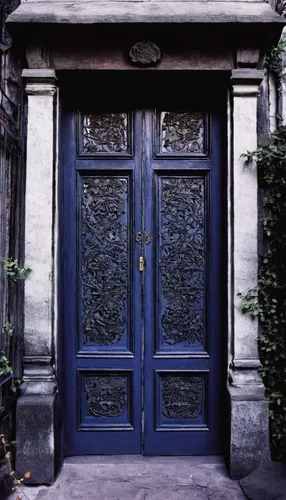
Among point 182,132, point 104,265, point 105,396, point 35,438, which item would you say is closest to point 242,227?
point 182,132

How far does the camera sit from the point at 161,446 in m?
3.79

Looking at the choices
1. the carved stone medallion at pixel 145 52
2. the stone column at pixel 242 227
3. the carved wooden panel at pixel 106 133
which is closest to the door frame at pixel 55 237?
the stone column at pixel 242 227

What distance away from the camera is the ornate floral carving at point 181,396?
3.82m

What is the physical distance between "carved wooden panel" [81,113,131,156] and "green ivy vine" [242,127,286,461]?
1068 millimetres

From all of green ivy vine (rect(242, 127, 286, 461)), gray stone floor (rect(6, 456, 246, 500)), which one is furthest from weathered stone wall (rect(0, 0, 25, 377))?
green ivy vine (rect(242, 127, 286, 461))

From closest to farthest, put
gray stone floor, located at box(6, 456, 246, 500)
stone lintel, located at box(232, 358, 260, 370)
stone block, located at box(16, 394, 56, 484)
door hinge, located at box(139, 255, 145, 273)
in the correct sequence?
gray stone floor, located at box(6, 456, 246, 500), stone block, located at box(16, 394, 56, 484), stone lintel, located at box(232, 358, 260, 370), door hinge, located at box(139, 255, 145, 273)

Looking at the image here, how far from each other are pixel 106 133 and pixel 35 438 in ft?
8.37

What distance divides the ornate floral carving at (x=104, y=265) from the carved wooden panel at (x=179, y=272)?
1.11ft

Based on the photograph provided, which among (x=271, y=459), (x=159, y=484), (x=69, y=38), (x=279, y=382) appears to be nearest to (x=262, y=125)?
(x=69, y=38)

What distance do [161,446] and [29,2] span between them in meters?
3.82

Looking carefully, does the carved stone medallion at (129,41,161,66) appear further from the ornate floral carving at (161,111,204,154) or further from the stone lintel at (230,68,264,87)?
the stone lintel at (230,68,264,87)

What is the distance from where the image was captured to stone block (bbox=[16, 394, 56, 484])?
3408mm

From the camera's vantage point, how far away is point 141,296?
12.5 feet

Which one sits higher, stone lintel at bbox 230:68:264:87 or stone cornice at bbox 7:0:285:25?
stone cornice at bbox 7:0:285:25
